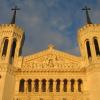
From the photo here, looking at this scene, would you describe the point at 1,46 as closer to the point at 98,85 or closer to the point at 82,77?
the point at 82,77

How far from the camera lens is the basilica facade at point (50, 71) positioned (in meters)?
26.2

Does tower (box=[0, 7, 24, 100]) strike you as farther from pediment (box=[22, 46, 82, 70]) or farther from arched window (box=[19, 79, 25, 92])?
pediment (box=[22, 46, 82, 70])

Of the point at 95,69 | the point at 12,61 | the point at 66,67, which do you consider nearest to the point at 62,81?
the point at 66,67

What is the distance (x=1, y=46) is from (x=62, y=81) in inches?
342

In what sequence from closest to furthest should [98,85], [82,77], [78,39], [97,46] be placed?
1. [98,85]
2. [82,77]
3. [97,46]
4. [78,39]

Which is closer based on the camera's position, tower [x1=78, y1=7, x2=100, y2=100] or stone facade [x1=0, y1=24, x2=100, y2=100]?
tower [x1=78, y1=7, x2=100, y2=100]

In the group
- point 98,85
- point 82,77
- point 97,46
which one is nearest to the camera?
point 98,85

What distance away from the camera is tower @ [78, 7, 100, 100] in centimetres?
2595

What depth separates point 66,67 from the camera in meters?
28.3

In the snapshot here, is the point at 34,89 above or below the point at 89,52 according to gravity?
below

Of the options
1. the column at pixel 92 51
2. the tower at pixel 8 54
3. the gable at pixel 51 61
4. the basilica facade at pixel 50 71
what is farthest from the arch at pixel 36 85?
the column at pixel 92 51

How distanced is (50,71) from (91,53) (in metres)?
5.32

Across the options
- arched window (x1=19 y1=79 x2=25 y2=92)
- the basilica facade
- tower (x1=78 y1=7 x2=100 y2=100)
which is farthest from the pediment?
arched window (x1=19 y1=79 x2=25 y2=92)

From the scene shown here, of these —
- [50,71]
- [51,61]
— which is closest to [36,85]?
[50,71]
